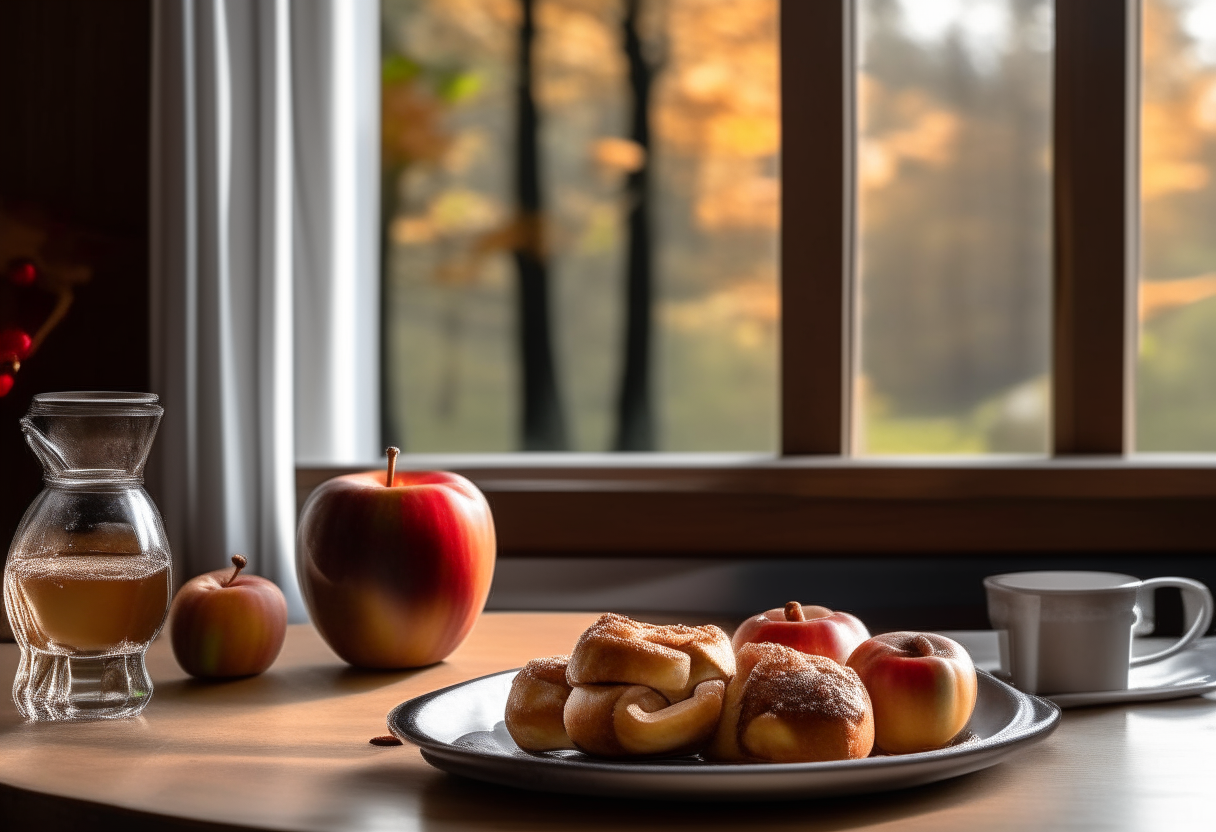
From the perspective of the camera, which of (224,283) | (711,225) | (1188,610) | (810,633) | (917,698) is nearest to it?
(917,698)

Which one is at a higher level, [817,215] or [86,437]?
[817,215]

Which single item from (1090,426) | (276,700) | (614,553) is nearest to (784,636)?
(276,700)

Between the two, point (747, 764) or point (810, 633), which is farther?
point (810, 633)

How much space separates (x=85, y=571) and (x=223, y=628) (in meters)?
0.17

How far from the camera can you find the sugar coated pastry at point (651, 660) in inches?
27.6

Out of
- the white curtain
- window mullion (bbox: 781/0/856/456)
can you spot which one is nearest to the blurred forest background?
window mullion (bbox: 781/0/856/456)

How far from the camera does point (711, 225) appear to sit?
5.99ft

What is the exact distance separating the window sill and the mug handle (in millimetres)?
560

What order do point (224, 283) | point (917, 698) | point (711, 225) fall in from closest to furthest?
point (917, 698) → point (224, 283) → point (711, 225)

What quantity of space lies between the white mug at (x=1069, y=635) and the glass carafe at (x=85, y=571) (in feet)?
2.12

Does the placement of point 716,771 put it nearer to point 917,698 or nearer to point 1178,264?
point 917,698

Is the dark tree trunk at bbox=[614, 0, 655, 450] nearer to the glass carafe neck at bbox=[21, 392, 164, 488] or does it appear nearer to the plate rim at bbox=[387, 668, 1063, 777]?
the glass carafe neck at bbox=[21, 392, 164, 488]

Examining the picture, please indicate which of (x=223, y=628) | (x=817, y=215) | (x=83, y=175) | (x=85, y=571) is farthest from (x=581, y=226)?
(x=85, y=571)

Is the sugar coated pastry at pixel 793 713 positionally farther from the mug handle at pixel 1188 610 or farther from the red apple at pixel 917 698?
the mug handle at pixel 1188 610
